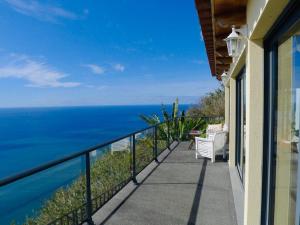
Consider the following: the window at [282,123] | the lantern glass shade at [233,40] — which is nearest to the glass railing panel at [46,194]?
the window at [282,123]

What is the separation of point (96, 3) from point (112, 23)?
7.01 m

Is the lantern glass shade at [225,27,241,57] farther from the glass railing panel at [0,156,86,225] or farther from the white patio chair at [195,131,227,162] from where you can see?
the white patio chair at [195,131,227,162]

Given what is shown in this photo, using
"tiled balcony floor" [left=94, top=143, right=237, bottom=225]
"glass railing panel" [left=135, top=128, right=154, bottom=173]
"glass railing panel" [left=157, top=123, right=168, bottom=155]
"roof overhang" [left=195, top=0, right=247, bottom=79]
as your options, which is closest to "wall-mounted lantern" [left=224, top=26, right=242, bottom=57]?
"roof overhang" [left=195, top=0, right=247, bottom=79]

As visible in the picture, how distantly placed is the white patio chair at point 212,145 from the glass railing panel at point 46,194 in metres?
4.09

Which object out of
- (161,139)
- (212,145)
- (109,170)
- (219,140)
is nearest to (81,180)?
(109,170)

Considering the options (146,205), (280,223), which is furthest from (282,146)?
(146,205)

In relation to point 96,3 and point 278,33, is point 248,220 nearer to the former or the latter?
point 278,33

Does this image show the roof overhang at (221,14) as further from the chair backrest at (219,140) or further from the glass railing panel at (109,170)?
the chair backrest at (219,140)

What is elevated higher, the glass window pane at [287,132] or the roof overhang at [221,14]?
the roof overhang at [221,14]

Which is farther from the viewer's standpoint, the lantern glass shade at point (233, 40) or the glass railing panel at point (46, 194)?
the lantern glass shade at point (233, 40)

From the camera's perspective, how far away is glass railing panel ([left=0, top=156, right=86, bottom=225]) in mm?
2617

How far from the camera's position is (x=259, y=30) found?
259 cm

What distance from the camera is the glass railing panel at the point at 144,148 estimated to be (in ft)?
21.1

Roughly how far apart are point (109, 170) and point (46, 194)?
1.90 meters
